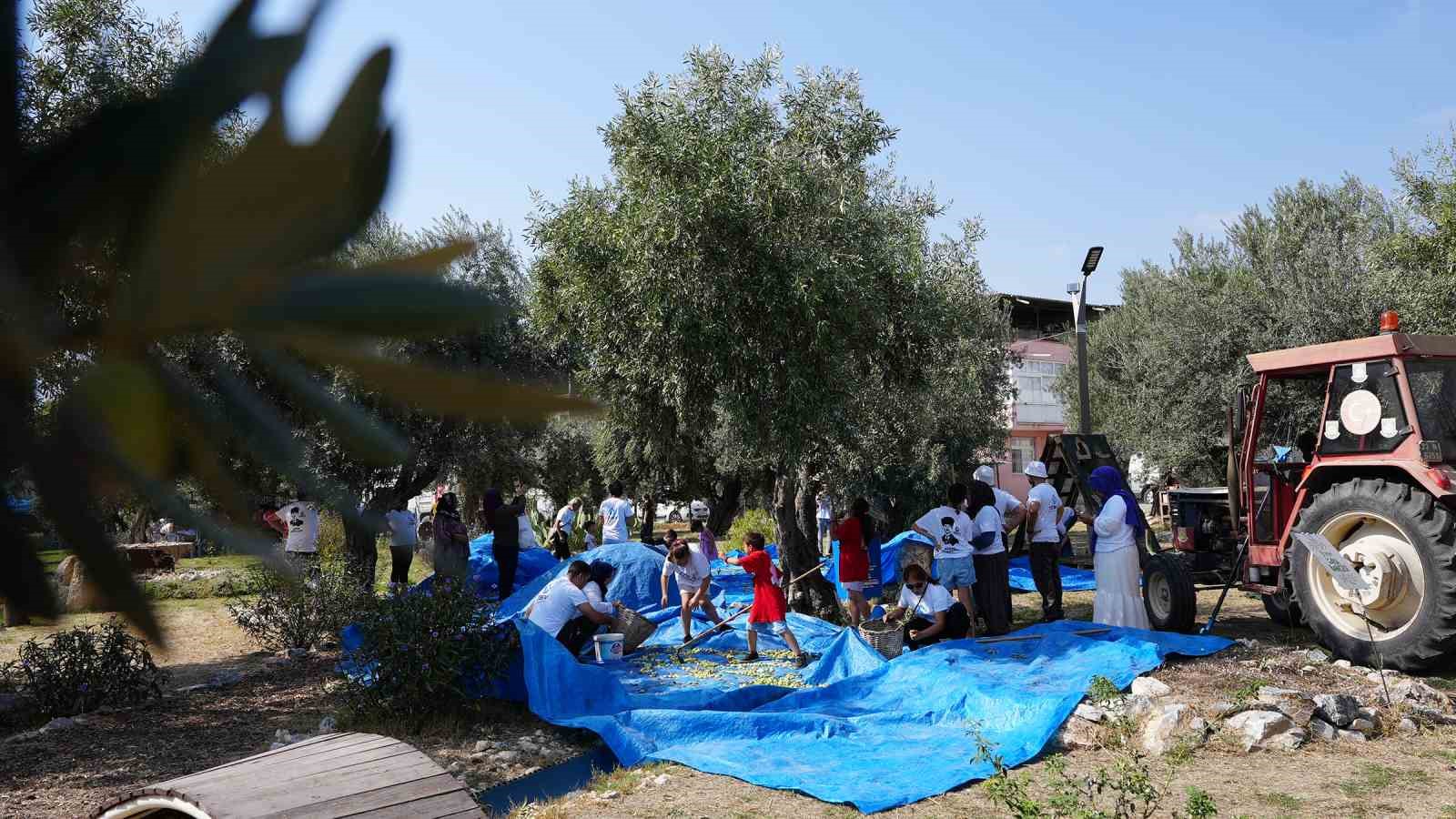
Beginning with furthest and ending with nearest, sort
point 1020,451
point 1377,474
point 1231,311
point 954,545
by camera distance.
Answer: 1. point 1020,451
2. point 1231,311
3. point 954,545
4. point 1377,474

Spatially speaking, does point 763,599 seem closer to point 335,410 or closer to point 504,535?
point 504,535

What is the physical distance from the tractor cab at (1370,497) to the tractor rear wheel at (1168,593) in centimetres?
69

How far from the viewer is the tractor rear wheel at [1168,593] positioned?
34.8 ft

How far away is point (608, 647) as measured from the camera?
1062 centimetres

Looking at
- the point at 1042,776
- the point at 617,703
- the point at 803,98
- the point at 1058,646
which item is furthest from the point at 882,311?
the point at 1042,776

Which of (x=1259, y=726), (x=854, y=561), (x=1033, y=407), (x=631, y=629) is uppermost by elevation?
(x=1033, y=407)

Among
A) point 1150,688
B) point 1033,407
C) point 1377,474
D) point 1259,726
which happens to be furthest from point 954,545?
point 1033,407

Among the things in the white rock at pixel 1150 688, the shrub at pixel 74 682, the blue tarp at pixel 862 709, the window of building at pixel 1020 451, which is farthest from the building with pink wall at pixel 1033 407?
the shrub at pixel 74 682

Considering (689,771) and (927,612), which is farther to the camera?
(927,612)

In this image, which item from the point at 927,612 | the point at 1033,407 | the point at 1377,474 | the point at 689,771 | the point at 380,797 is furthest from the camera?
the point at 1033,407

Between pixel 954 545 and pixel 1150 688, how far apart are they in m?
3.19

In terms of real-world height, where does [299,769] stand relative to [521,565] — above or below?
above

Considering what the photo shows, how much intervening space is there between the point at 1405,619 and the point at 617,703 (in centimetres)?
630

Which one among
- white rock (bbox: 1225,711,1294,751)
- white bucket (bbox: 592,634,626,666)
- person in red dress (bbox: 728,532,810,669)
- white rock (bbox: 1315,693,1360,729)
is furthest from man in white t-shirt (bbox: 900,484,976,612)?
white rock (bbox: 1315,693,1360,729)
